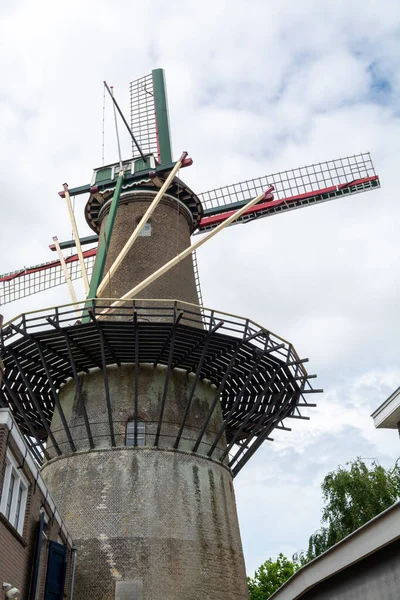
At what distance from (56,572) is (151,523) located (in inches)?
Result: 115

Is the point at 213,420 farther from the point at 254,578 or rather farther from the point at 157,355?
the point at 254,578

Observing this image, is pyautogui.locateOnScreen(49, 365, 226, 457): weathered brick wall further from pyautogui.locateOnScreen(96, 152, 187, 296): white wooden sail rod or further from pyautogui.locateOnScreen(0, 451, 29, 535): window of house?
pyautogui.locateOnScreen(0, 451, 29, 535): window of house

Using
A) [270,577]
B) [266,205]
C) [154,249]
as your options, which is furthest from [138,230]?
[270,577]

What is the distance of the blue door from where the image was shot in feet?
38.1

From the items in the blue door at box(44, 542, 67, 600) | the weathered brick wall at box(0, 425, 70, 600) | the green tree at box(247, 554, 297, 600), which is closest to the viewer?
the weathered brick wall at box(0, 425, 70, 600)

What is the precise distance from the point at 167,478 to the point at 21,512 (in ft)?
18.6

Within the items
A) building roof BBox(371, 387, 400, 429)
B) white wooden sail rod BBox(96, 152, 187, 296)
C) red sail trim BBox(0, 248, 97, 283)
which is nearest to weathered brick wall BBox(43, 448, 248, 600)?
white wooden sail rod BBox(96, 152, 187, 296)

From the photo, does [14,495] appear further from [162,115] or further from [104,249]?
[162,115]

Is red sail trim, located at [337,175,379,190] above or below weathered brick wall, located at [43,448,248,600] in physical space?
above

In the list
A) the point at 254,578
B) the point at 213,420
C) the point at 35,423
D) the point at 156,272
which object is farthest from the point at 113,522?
the point at 254,578

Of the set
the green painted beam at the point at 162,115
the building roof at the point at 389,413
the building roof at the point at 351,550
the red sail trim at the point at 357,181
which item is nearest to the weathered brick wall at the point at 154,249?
the green painted beam at the point at 162,115

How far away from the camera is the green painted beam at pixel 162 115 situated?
23.9 meters

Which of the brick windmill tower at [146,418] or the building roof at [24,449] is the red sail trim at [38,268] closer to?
the brick windmill tower at [146,418]

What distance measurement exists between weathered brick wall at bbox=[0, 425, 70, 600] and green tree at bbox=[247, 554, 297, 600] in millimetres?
26306
